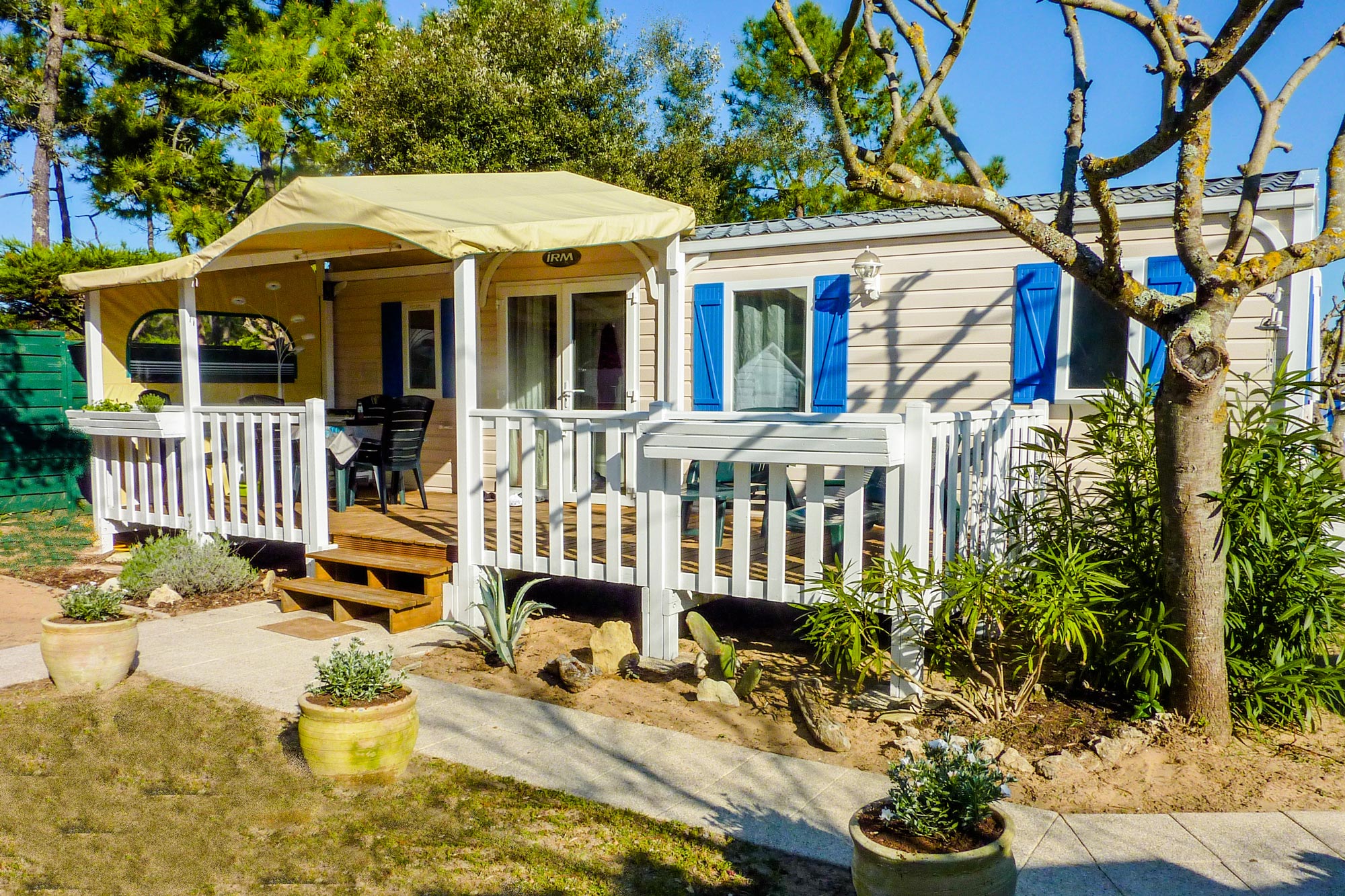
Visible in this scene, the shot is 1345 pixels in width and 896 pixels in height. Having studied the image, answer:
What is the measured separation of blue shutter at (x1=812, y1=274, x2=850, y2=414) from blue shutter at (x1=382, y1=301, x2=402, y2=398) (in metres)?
3.94

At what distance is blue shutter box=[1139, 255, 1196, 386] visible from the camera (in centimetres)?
584

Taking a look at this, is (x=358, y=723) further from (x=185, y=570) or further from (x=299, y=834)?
(x=185, y=570)

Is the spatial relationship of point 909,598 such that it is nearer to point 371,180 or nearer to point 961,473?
point 961,473

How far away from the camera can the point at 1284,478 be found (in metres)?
3.79

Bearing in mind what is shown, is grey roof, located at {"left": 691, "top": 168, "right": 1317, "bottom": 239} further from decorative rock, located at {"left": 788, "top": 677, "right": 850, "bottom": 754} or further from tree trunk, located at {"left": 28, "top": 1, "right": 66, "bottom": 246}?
tree trunk, located at {"left": 28, "top": 1, "right": 66, "bottom": 246}

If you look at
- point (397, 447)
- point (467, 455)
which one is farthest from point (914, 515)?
point (397, 447)

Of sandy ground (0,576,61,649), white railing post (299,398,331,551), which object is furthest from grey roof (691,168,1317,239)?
sandy ground (0,576,61,649)

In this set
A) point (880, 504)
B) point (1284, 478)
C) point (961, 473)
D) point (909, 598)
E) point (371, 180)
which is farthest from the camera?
point (371, 180)

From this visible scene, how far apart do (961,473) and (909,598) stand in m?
0.72

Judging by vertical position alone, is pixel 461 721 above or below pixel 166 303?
below

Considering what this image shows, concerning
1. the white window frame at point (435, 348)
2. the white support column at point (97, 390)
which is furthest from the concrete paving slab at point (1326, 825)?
the white support column at point (97, 390)

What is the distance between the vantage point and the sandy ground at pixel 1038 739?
326cm

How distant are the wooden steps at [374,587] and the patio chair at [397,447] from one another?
100 centimetres

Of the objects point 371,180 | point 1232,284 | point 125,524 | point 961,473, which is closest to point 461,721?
point 961,473
